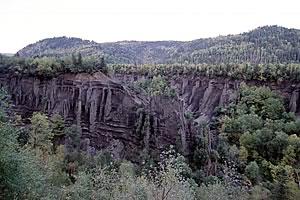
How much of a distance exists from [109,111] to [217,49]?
86.4m

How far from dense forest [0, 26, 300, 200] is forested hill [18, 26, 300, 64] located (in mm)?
33269

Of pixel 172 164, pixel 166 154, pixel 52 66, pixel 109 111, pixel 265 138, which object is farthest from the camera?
pixel 52 66

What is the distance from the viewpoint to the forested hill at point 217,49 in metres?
105

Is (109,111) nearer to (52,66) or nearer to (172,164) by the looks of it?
(52,66)

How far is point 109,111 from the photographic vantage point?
40906 millimetres

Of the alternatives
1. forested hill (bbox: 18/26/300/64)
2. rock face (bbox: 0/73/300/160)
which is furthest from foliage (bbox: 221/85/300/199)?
forested hill (bbox: 18/26/300/64)

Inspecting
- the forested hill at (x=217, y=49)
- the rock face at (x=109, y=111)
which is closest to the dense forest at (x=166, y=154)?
the rock face at (x=109, y=111)

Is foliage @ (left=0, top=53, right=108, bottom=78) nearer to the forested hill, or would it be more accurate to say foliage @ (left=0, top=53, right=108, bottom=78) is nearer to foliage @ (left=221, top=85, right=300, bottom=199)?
foliage @ (left=221, top=85, right=300, bottom=199)

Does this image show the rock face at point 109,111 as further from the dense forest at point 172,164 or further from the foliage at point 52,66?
the dense forest at point 172,164

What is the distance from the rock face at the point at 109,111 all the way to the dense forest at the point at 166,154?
3.41 ft

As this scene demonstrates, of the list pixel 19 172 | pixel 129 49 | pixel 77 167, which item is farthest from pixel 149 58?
pixel 19 172

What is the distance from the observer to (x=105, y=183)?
21422 millimetres

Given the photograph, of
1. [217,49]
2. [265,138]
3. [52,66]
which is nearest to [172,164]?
[265,138]

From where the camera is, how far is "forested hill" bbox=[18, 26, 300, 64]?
346ft
